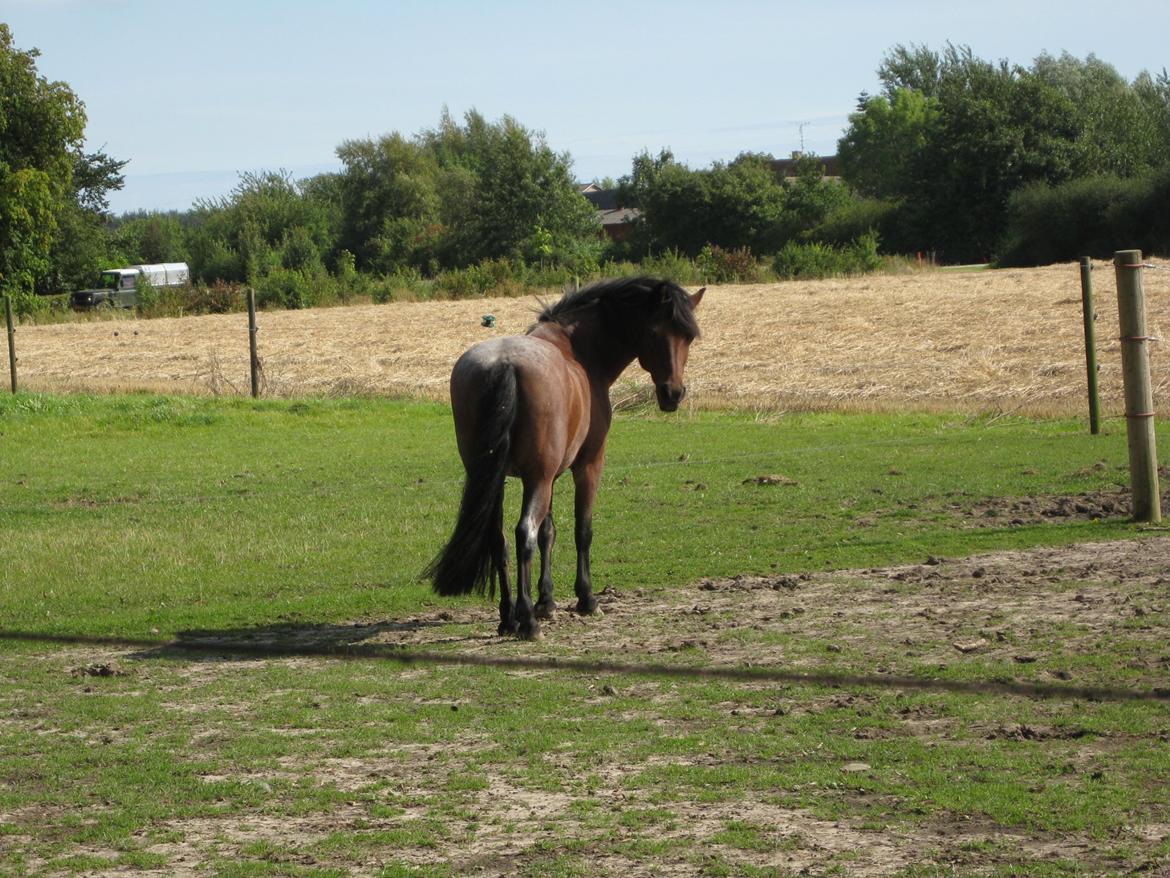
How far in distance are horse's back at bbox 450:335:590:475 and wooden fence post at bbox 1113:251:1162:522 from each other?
530 cm

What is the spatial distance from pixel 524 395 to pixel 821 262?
4570 cm

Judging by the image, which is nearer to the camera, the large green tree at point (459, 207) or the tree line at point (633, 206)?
the tree line at point (633, 206)

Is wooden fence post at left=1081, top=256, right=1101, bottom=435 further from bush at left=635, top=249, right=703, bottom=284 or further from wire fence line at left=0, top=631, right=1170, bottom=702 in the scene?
bush at left=635, top=249, right=703, bottom=284

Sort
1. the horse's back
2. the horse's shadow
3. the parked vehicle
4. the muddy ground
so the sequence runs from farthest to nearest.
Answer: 1. the parked vehicle
2. the horse's back
3. the horse's shadow
4. the muddy ground

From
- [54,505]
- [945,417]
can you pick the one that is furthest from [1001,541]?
[945,417]

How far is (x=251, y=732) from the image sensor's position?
6.28 meters

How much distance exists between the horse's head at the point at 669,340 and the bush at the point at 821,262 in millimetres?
42428

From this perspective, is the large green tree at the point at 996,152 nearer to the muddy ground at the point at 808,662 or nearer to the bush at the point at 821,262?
the bush at the point at 821,262

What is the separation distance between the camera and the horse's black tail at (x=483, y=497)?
8.15 metres

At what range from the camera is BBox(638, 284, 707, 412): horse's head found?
30.4 ft

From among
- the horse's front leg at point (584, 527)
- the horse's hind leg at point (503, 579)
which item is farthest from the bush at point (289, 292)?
the horse's hind leg at point (503, 579)

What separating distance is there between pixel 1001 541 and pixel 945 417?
1108 cm

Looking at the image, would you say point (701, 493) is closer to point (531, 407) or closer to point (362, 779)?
point (531, 407)

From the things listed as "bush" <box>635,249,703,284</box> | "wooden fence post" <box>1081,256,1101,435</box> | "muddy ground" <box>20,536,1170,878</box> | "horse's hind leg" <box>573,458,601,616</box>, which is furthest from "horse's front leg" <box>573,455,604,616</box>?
"bush" <box>635,249,703,284</box>
